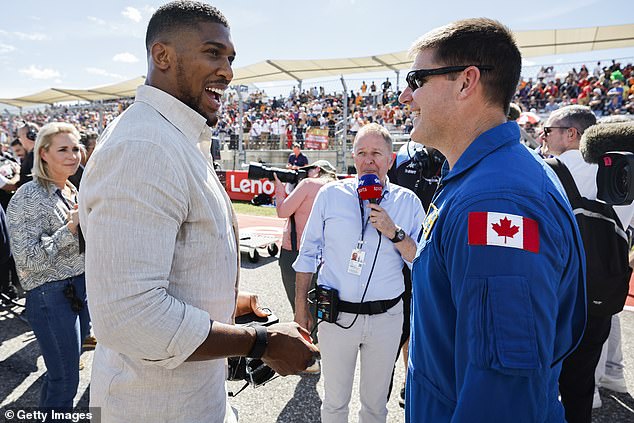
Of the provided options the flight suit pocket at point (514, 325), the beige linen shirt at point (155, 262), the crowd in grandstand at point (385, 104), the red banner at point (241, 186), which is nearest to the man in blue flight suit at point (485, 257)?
the flight suit pocket at point (514, 325)

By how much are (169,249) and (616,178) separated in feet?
7.83

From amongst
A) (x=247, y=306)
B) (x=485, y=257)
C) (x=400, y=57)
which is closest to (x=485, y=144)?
(x=485, y=257)

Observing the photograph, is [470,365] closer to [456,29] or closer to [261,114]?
[456,29]

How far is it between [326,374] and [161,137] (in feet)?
6.52

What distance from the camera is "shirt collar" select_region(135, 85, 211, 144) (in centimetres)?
139

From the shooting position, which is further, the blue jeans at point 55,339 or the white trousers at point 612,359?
the white trousers at point 612,359

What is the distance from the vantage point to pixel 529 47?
15.0m

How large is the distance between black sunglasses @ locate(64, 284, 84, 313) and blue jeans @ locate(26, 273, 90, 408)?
0.02 m

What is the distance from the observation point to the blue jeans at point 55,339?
2621 millimetres

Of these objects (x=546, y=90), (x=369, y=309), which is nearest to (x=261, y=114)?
(x=546, y=90)

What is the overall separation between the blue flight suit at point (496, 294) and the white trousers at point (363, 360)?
1.34 m

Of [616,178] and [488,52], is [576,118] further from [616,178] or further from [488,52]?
[488,52]

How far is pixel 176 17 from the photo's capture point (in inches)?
55.5

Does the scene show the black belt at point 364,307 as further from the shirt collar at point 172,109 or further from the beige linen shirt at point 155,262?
the shirt collar at point 172,109
